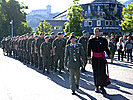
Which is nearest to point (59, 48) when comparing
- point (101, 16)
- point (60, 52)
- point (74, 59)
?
point (60, 52)

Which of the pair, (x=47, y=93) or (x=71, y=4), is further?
(x=71, y=4)

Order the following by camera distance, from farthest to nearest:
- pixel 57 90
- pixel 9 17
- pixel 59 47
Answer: pixel 9 17, pixel 59 47, pixel 57 90

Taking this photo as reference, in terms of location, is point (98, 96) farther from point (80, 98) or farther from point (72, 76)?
point (72, 76)

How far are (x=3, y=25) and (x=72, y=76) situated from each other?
55.4 metres

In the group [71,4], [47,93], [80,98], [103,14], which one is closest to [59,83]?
[47,93]

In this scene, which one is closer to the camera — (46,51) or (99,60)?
(99,60)

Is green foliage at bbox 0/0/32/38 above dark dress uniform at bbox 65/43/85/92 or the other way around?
above

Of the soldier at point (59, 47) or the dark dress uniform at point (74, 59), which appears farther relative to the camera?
the soldier at point (59, 47)

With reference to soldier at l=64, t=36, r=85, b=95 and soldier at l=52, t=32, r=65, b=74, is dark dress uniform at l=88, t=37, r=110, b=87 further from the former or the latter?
soldier at l=52, t=32, r=65, b=74

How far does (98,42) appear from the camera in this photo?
7.30m

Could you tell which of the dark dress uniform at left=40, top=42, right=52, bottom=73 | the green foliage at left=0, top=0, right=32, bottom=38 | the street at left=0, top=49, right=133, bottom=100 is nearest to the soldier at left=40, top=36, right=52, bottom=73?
the dark dress uniform at left=40, top=42, right=52, bottom=73

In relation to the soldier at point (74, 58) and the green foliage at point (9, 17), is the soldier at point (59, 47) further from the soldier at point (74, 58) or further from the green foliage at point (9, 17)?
the green foliage at point (9, 17)

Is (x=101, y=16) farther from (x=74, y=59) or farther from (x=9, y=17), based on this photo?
(x=74, y=59)

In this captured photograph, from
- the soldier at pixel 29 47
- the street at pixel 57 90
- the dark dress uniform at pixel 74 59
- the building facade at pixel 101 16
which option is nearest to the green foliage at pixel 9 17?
the building facade at pixel 101 16
